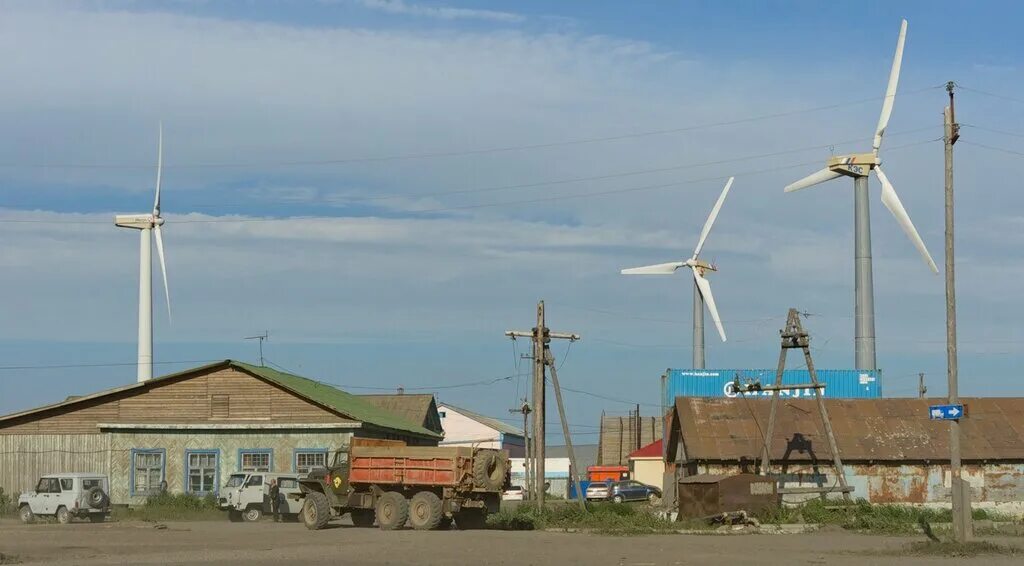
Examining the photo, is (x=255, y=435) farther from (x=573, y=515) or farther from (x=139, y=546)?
(x=139, y=546)

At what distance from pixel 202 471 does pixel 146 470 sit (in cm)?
224

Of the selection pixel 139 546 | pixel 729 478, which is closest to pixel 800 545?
pixel 729 478

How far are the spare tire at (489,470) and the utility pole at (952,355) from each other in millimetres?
11562

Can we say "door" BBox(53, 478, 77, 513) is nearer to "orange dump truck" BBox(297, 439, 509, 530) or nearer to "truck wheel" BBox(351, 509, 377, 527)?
"orange dump truck" BBox(297, 439, 509, 530)

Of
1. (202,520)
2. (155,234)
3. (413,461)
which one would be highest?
(155,234)

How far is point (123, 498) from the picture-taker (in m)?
49.0

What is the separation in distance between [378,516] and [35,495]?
14.4m

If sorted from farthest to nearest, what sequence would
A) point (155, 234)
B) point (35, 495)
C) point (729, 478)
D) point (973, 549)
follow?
1. point (155, 234)
2. point (35, 495)
3. point (729, 478)
4. point (973, 549)

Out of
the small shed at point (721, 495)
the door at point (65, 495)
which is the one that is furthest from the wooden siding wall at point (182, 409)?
the small shed at point (721, 495)

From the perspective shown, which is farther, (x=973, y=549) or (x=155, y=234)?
(x=155, y=234)

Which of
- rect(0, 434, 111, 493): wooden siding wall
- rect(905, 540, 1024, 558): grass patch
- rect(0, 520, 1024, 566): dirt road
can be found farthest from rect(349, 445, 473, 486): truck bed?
rect(0, 434, 111, 493): wooden siding wall

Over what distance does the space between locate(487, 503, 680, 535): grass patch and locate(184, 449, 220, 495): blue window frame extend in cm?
1548

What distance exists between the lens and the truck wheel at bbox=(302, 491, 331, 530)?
33.7 metres

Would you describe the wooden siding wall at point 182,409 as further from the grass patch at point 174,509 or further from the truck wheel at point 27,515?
the truck wheel at point 27,515
